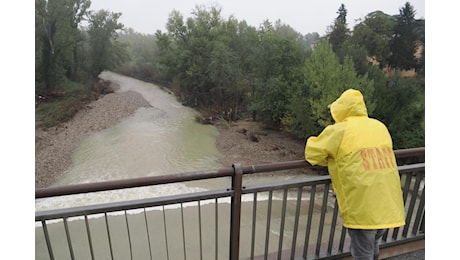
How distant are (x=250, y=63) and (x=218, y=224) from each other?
30.6 ft

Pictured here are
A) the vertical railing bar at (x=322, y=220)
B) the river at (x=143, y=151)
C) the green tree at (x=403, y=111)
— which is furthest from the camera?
the green tree at (x=403, y=111)

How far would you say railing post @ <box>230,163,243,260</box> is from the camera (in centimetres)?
100

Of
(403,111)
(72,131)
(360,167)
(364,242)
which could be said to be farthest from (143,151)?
(360,167)

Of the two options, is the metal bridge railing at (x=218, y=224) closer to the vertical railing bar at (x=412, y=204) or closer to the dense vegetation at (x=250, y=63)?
the vertical railing bar at (x=412, y=204)

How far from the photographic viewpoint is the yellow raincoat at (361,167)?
37.1 inches

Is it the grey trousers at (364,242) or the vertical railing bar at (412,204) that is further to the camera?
the vertical railing bar at (412,204)

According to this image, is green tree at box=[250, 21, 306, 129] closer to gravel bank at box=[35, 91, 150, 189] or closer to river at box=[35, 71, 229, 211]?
river at box=[35, 71, 229, 211]

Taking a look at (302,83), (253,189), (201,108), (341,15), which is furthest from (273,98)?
(253,189)

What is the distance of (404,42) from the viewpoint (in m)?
12.2

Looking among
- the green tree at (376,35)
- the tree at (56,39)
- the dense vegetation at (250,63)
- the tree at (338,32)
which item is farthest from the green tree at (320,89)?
the tree at (56,39)

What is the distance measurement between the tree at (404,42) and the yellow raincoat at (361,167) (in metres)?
12.6

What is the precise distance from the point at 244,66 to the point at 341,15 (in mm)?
4846

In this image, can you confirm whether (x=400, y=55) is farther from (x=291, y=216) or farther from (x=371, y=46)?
(x=291, y=216)

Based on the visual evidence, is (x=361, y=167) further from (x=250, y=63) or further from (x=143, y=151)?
(x=250, y=63)
